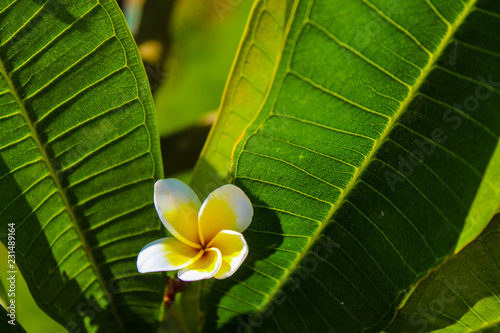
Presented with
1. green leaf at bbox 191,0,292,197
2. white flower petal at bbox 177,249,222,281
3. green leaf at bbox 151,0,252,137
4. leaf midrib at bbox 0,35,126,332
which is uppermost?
green leaf at bbox 151,0,252,137

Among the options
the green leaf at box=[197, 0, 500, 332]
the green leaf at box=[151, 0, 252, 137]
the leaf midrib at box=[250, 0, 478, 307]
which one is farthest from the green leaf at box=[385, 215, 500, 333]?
the green leaf at box=[151, 0, 252, 137]

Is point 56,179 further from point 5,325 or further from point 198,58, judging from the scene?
point 198,58

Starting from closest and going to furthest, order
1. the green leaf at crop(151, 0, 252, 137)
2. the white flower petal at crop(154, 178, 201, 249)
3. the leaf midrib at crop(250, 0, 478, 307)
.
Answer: the leaf midrib at crop(250, 0, 478, 307) → the white flower petal at crop(154, 178, 201, 249) → the green leaf at crop(151, 0, 252, 137)

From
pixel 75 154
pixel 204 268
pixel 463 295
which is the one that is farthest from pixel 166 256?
pixel 463 295

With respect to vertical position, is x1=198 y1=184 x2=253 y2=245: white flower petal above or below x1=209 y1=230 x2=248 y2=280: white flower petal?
above

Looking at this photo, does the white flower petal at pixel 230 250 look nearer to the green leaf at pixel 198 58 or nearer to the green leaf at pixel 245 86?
the green leaf at pixel 245 86

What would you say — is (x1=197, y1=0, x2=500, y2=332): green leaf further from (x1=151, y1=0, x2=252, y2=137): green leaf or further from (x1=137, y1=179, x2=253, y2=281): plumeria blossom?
(x1=151, y1=0, x2=252, y2=137): green leaf
